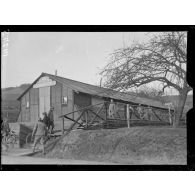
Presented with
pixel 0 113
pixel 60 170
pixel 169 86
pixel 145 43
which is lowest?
pixel 60 170

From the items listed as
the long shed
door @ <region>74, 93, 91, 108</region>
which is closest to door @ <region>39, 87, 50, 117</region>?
the long shed

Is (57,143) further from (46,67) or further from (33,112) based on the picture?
(46,67)

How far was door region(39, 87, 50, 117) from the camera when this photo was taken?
28.7 feet

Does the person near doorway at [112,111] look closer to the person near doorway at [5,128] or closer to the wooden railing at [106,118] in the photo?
the wooden railing at [106,118]

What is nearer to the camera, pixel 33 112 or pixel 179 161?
pixel 179 161

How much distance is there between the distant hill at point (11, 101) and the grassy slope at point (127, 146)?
107cm

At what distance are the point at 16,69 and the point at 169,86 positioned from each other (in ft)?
10.2

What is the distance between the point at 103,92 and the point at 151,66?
1.12 m

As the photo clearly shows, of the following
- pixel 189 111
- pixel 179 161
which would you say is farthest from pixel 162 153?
pixel 189 111

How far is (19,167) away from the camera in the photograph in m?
8.34

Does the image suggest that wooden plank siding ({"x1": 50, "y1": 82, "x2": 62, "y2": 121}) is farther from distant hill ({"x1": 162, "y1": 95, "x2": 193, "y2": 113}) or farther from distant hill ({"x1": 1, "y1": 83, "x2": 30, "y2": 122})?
distant hill ({"x1": 162, "y1": 95, "x2": 193, "y2": 113})

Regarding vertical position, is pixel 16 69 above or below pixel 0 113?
above

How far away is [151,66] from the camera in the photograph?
886 centimetres

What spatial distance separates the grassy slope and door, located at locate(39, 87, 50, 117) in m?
0.73
